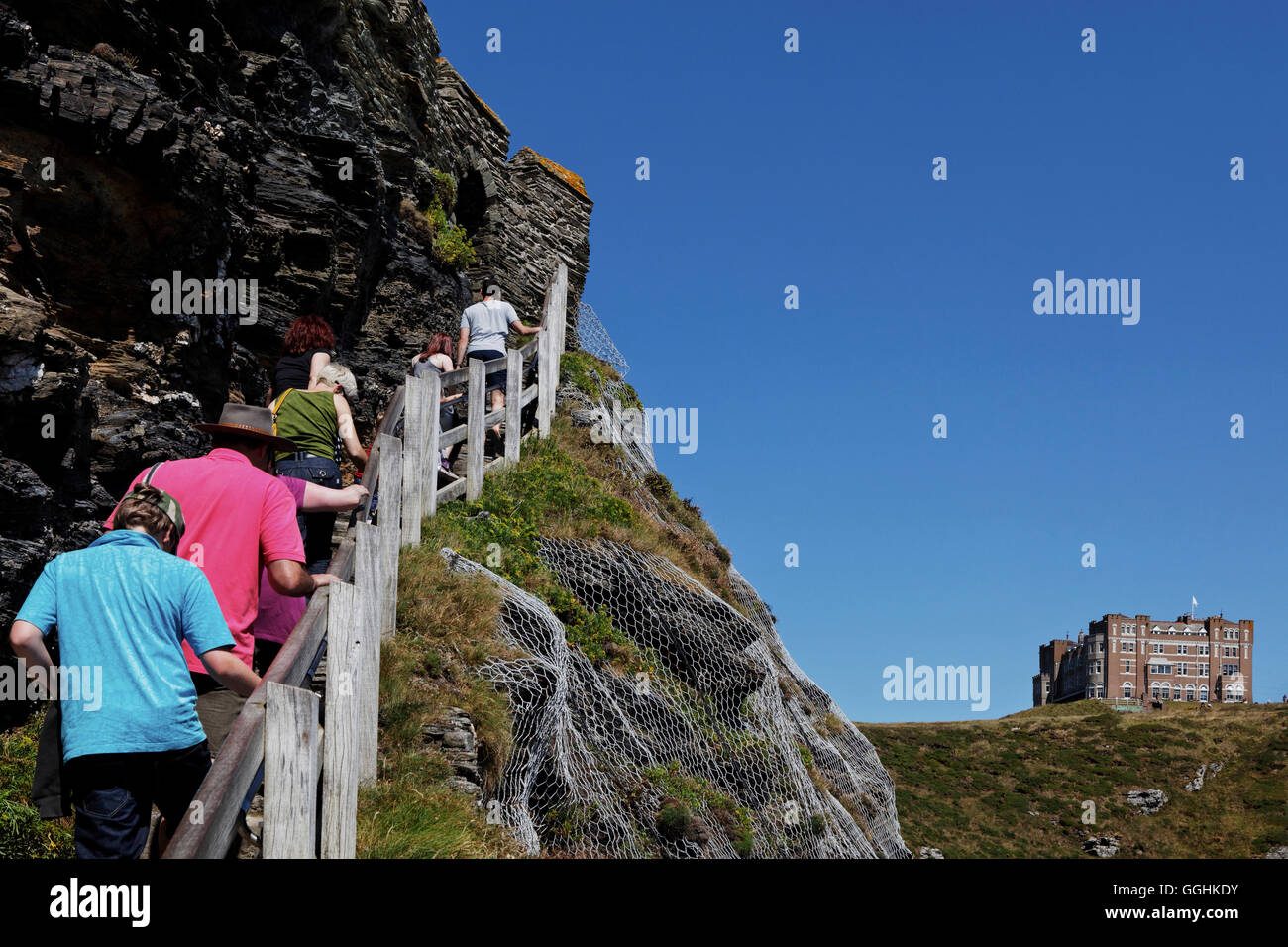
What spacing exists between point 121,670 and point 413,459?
5412 millimetres

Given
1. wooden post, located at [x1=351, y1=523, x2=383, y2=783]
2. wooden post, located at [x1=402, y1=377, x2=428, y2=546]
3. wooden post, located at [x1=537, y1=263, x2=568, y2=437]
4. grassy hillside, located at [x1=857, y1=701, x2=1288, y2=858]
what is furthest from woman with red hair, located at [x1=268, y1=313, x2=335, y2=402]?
grassy hillside, located at [x1=857, y1=701, x2=1288, y2=858]

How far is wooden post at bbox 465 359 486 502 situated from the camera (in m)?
10.3

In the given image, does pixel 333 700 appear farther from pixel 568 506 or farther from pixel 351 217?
pixel 351 217

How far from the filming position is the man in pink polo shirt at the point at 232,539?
4238 millimetres

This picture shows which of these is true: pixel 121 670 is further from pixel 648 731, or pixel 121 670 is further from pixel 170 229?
pixel 170 229

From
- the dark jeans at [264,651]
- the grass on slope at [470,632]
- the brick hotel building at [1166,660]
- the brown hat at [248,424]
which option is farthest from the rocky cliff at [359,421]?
the brick hotel building at [1166,660]

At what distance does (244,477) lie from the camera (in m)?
4.50

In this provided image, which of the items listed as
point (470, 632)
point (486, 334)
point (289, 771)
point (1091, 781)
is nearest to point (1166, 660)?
point (1091, 781)

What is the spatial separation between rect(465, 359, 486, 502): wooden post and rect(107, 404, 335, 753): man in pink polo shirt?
5514 mm

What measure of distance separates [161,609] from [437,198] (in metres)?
15.7

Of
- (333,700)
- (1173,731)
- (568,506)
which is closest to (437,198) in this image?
(568,506)

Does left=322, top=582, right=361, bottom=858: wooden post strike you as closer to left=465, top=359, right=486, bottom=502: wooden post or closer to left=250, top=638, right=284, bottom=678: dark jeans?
left=250, top=638, right=284, bottom=678: dark jeans
